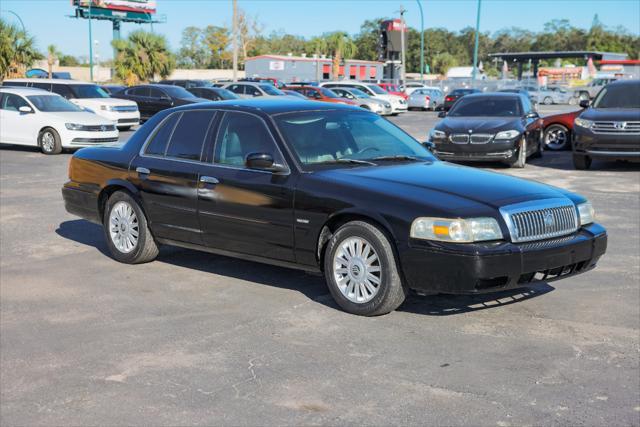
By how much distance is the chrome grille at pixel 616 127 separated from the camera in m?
14.9

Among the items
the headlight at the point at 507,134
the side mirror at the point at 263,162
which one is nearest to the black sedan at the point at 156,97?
the headlight at the point at 507,134

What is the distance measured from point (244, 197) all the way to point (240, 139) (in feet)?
1.86

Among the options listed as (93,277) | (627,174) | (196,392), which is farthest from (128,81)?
(196,392)

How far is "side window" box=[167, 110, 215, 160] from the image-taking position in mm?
7043

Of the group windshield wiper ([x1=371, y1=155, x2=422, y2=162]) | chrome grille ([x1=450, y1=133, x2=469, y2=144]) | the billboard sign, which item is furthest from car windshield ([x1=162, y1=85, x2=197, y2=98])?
the billboard sign

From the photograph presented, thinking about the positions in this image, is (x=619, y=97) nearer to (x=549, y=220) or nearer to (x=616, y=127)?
(x=616, y=127)

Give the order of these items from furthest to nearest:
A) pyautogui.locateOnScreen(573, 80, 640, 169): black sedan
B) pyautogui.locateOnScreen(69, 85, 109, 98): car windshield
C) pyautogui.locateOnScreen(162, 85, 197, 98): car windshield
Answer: pyautogui.locateOnScreen(162, 85, 197, 98): car windshield < pyautogui.locateOnScreen(69, 85, 109, 98): car windshield < pyautogui.locateOnScreen(573, 80, 640, 169): black sedan

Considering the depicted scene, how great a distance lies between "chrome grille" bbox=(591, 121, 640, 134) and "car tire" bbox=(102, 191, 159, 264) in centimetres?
1036

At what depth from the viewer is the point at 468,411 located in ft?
13.8

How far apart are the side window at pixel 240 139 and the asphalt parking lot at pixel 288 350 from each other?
3.60ft

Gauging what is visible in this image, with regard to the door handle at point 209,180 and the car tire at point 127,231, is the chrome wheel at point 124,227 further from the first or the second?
the door handle at point 209,180

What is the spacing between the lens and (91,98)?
2447 centimetres

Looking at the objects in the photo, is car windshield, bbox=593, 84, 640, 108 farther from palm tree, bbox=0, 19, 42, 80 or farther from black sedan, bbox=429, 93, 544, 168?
palm tree, bbox=0, 19, 42, 80

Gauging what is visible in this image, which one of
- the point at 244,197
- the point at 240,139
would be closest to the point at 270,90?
the point at 240,139
